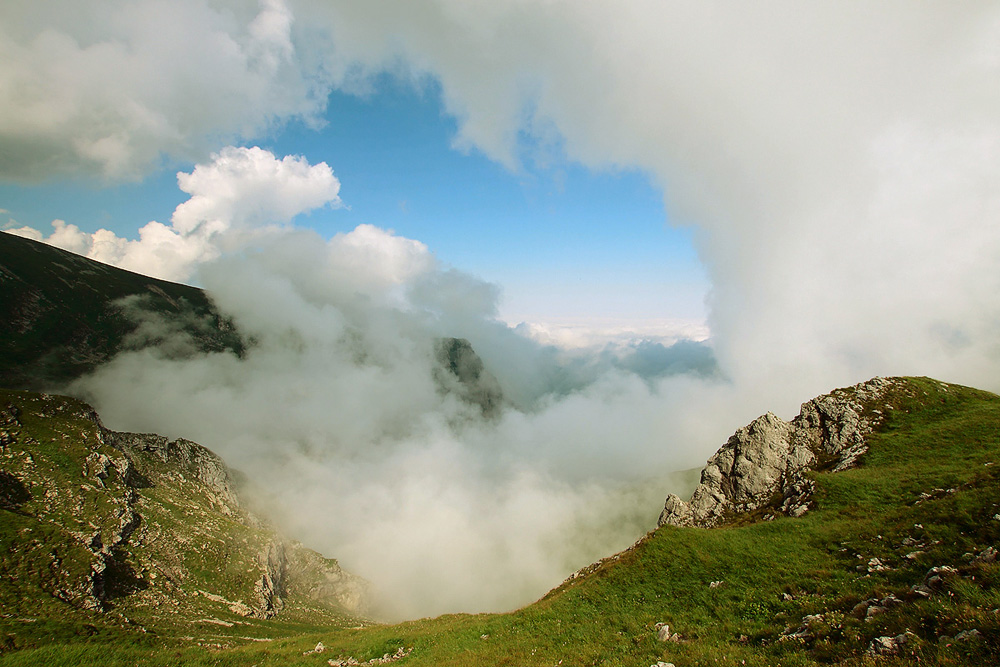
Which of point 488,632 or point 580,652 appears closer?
point 580,652

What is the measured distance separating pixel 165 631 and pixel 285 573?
412ft

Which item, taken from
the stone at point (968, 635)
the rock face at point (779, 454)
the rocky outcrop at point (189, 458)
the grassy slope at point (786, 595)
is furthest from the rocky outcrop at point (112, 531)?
the rock face at point (779, 454)

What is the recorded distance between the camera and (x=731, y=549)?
29453 millimetres

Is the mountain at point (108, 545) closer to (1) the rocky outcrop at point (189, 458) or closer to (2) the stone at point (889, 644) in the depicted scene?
(1) the rocky outcrop at point (189, 458)

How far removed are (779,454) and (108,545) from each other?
12275 centimetres

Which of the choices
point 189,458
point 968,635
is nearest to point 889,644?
point 968,635

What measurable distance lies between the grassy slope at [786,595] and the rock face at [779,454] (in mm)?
5953

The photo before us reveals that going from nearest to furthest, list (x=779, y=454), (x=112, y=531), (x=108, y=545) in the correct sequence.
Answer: (x=779, y=454)
(x=108, y=545)
(x=112, y=531)

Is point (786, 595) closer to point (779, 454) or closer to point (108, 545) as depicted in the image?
point (779, 454)

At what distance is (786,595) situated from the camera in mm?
20422

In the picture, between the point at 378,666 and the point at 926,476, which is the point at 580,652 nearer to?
the point at 378,666

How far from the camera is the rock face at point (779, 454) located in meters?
47.4

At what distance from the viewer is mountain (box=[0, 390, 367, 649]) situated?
5184 cm

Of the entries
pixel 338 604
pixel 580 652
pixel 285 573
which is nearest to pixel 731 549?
pixel 580 652
